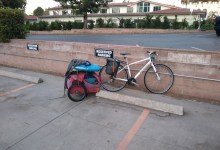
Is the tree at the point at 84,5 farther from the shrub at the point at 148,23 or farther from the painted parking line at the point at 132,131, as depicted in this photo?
the painted parking line at the point at 132,131

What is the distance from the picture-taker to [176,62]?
4895mm

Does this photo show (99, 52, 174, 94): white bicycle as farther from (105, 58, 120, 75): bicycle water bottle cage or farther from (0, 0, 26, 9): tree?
(0, 0, 26, 9): tree

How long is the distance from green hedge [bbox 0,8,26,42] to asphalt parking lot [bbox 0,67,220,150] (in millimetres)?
4011

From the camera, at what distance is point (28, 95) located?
5305 mm

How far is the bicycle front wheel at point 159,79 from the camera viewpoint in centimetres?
503

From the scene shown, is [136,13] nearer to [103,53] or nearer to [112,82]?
[103,53]

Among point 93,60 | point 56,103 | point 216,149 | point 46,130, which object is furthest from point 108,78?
point 216,149

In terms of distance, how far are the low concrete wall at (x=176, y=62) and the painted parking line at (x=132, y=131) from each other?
1382mm

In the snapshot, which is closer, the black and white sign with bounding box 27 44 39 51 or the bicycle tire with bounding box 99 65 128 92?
the bicycle tire with bounding box 99 65 128 92

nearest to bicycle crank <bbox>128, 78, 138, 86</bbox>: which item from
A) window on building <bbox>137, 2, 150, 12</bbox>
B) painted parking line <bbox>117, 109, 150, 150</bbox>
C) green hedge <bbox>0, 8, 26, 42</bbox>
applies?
painted parking line <bbox>117, 109, 150, 150</bbox>

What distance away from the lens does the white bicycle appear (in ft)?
16.6

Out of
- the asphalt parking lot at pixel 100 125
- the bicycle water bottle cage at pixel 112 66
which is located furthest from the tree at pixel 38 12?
the bicycle water bottle cage at pixel 112 66

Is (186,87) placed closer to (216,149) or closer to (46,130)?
(216,149)

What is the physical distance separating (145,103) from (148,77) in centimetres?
108
